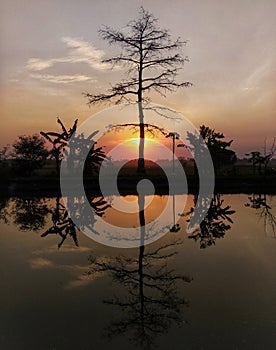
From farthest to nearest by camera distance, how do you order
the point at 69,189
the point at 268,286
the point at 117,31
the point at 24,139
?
the point at 24,139 → the point at 117,31 → the point at 69,189 → the point at 268,286

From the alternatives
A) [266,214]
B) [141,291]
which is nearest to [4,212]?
[266,214]

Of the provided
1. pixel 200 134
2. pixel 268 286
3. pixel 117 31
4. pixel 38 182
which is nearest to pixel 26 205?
pixel 38 182

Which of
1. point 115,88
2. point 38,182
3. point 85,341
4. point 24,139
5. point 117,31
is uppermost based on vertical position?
point 117,31

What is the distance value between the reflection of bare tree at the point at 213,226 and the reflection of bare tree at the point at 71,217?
2.58m

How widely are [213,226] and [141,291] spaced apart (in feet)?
16.0

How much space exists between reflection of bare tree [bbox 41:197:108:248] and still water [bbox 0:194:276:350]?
4.8 inches

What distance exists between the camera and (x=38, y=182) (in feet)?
64.7

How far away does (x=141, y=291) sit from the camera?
4.47 m

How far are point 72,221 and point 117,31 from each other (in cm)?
1598

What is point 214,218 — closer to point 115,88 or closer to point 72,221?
point 72,221

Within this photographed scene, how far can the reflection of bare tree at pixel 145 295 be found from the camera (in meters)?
3.45

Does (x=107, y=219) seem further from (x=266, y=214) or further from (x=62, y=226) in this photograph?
(x=266, y=214)

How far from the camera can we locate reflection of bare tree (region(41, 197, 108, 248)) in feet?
27.5

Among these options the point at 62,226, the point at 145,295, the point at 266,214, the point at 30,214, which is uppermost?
the point at 266,214
